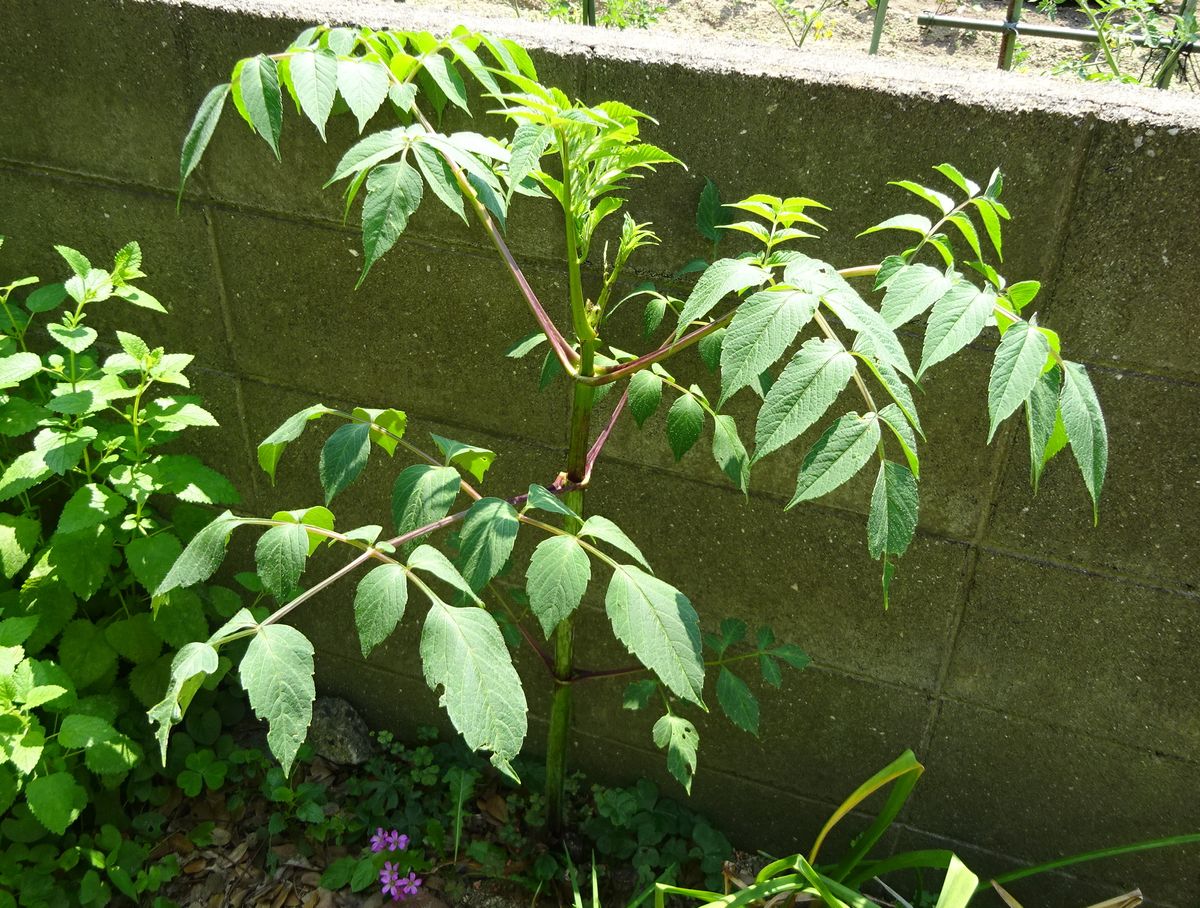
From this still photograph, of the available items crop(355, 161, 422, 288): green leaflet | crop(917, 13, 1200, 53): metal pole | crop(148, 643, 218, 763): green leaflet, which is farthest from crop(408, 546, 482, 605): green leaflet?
crop(917, 13, 1200, 53): metal pole

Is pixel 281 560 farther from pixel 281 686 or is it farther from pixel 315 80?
pixel 315 80

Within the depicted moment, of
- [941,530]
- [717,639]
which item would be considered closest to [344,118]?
[717,639]

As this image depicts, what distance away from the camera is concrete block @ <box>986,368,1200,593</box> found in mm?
1476

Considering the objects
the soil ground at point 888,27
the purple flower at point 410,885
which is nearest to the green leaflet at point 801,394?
the purple flower at point 410,885

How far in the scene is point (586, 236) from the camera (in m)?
1.34

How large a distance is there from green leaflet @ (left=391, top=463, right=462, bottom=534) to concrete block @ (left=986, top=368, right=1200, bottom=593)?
99 centimetres

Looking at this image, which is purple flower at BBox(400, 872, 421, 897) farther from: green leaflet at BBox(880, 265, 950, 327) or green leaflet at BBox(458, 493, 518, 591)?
green leaflet at BBox(880, 265, 950, 327)

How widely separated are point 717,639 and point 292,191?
1.20 m

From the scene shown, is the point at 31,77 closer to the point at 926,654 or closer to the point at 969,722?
the point at 926,654

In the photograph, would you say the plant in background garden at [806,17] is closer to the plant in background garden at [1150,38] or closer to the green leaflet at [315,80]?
the plant in background garden at [1150,38]

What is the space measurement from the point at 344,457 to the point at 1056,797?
1.59 metres

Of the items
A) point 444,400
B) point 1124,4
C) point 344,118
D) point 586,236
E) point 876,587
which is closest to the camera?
point 586,236

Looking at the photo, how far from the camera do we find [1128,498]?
1.55m

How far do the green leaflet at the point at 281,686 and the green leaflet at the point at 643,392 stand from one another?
64 centimetres
